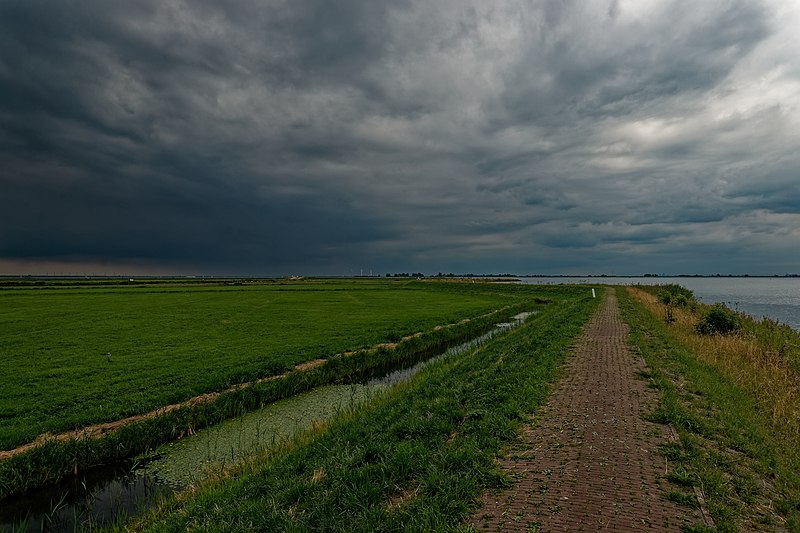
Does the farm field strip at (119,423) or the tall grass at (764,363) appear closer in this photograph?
the tall grass at (764,363)

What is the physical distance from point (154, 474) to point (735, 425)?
43.4 ft

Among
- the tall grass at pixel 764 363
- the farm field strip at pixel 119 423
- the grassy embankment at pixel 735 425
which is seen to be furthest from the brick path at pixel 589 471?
the farm field strip at pixel 119 423

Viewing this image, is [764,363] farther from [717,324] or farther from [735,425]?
[735,425]

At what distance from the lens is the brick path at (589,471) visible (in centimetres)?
499

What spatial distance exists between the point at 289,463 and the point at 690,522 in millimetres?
6666

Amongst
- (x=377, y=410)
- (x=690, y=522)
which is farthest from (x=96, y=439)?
(x=690, y=522)

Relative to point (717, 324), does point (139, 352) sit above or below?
below

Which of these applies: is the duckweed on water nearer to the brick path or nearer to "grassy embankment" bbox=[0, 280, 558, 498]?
"grassy embankment" bbox=[0, 280, 558, 498]

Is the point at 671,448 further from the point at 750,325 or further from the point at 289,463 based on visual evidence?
the point at 750,325

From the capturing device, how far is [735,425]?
805cm

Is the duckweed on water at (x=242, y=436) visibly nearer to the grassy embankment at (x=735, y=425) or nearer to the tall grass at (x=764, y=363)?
the grassy embankment at (x=735, y=425)

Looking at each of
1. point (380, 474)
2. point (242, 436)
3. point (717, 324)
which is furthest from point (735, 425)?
point (717, 324)

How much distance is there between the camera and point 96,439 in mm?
10344

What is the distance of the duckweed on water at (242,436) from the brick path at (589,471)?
6536 mm
